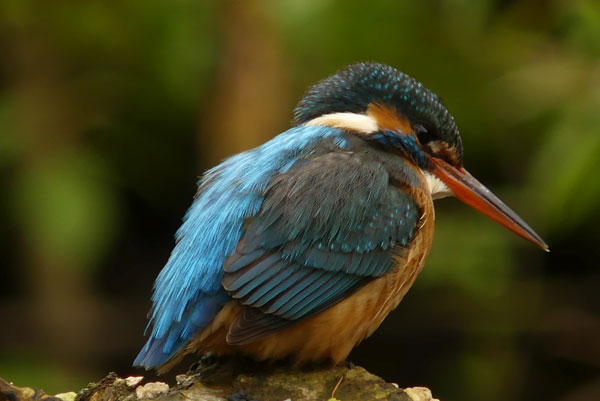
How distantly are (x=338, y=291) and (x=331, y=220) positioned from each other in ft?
0.77

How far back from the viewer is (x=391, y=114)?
3607 millimetres

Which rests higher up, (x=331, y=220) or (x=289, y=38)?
(x=289, y=38)

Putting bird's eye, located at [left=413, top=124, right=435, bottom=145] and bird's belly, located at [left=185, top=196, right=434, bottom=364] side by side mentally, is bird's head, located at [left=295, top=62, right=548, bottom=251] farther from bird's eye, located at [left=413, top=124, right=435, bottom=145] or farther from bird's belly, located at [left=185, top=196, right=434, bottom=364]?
bird's belly, located at [left=185, top=196, right=434, bottom=364]

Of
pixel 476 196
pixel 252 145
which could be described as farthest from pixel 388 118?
pixel 252 145

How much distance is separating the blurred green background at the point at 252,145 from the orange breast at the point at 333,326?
1.59m

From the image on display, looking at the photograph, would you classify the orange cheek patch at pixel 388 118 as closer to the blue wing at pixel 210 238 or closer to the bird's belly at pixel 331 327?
the blue wing at pixel 210 238

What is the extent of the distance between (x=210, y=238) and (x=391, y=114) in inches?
34.2

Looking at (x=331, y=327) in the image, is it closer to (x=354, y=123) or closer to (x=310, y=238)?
(x=310, y=238)

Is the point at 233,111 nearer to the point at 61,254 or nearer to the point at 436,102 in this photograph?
the point at 61,254

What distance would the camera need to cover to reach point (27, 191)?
16.7 feet

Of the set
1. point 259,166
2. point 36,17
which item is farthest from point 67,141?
point 259,166

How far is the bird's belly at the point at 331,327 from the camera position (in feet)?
10.3

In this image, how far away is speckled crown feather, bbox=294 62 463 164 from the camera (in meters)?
3.61

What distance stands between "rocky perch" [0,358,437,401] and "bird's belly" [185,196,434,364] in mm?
59
